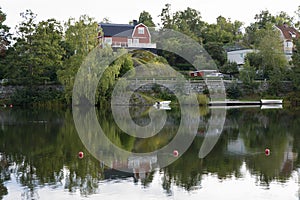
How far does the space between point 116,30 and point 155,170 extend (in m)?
58.0

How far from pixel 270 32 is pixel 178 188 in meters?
52.4

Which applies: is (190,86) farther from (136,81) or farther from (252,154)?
(252,154)

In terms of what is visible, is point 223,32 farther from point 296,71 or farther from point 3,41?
point 3,41

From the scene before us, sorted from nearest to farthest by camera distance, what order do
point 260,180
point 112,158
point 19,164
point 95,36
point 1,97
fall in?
point 260,180, point 19,164, point 112,158, point 95,36, point 1,97

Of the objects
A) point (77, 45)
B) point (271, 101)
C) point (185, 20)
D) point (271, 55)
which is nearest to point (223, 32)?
point (185, 20)

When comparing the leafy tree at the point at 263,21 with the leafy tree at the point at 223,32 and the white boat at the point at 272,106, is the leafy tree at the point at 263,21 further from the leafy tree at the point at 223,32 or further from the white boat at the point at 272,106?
the white boat at the point at 272,106

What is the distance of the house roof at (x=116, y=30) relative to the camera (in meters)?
72.9

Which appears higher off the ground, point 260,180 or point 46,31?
point 46,31

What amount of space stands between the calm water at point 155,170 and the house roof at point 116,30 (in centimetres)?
4505

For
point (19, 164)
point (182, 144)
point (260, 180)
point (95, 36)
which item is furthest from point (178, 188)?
point (95, 36)

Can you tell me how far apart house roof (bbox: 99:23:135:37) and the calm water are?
45.1 m

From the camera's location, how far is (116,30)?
74125 mm

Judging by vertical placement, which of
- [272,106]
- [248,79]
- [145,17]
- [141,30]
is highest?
[145,17]

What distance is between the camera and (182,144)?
2412 centimetres
